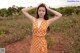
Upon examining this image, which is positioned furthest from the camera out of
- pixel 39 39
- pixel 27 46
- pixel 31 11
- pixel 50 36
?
pixel 31 11

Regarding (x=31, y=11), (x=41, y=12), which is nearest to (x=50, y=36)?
(x=31, y=11)

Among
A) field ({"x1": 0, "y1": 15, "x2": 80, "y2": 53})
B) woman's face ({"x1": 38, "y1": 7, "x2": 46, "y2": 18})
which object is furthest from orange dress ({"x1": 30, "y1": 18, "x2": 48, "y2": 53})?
field ({"x1": 0, "y1": 15, "x2": 80, "y2": 53})

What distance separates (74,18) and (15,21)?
2.07 metres

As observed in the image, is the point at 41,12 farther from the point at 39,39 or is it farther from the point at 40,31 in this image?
the point at 39,39

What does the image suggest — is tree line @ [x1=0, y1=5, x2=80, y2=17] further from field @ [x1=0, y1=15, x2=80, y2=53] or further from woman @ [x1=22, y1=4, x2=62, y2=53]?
woman @ [x1=22, y1=4, x2=62, y2=53]

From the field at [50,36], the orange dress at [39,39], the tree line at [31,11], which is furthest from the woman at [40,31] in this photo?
the tree line at [31,11]

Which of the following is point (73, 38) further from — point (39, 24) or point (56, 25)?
point (39, 24)

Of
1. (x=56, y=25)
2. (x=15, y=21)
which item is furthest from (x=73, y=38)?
(x=15, y=21)

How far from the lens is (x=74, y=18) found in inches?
418

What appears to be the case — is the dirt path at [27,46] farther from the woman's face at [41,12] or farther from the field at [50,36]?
the woman's face at [41,12]

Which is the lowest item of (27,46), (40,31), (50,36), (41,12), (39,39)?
(27,46)

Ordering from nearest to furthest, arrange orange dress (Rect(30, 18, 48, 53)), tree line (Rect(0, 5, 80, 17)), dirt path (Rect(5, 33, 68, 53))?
orange dress (Rect(30, 18, 48, 53)) < dirt path (Rect(5, 33, 68, 53)) < tree line (Rect(0, 5, 80, 17))

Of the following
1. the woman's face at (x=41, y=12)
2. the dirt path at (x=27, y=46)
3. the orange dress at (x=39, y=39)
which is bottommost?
the dirt path at (x=27, y=46)

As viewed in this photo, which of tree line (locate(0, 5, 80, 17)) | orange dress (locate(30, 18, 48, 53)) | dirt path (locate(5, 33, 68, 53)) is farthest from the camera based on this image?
tree line (locate(0, 5, 80, 17))
